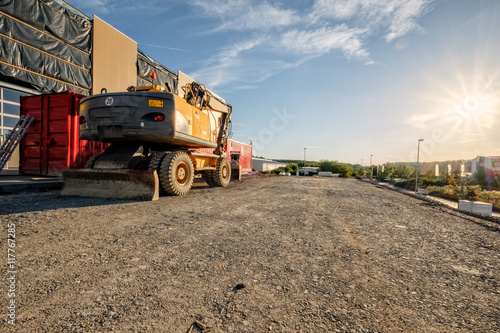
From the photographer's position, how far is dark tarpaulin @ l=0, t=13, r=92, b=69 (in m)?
10.8

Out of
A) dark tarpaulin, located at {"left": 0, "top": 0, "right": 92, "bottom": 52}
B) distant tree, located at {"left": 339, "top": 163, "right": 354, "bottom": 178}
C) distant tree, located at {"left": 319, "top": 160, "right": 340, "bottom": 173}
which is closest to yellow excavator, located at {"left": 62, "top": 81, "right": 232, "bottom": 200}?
dark tarpaulin, located at {"left": 0, "top": 0, "right": 92, "bottom": 52}

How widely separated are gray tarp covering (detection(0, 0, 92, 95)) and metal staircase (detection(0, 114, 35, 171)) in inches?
159

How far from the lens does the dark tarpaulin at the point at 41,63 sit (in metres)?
10.8

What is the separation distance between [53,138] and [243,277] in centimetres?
1024

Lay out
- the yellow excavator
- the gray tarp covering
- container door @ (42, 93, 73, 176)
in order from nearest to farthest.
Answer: the yellow excavator, container door @ (42, 93, 73, 176), the gray tarp covering

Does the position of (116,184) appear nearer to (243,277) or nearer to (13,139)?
(243,277)

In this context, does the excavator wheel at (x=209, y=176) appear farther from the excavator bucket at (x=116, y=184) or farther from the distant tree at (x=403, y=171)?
the distant tree at (x=403, y=171)

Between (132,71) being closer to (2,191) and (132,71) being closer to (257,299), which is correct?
(2,191)

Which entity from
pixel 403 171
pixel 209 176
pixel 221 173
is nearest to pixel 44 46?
pixel 209 176

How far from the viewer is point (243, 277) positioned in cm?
202

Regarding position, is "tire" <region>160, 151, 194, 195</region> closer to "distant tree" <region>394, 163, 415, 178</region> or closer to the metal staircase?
the metal staircase

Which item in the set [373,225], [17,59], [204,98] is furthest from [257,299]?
[17,59]

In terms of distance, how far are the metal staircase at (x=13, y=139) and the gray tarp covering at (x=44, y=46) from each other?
159 inches

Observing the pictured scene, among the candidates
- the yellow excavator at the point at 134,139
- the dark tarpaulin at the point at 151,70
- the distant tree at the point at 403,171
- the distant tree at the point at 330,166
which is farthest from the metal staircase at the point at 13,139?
the distant tree at the point at 330,166
